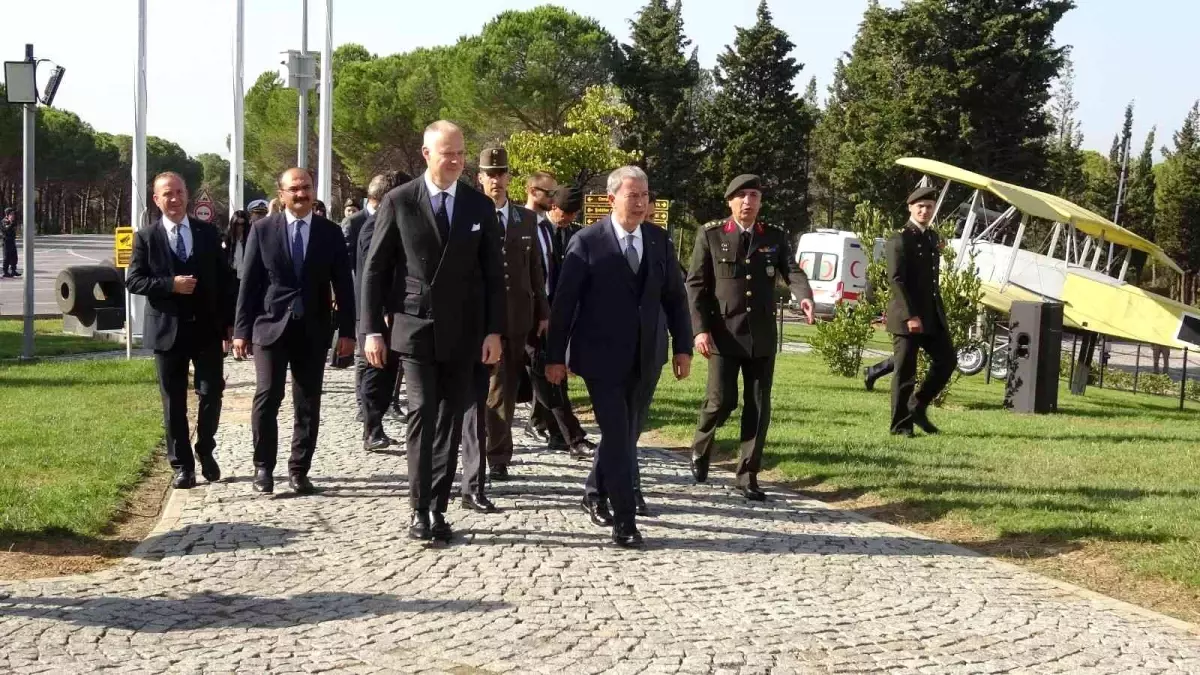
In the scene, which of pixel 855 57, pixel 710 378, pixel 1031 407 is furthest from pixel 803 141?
pixel 710 378

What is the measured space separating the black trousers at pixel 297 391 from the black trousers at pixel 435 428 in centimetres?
148

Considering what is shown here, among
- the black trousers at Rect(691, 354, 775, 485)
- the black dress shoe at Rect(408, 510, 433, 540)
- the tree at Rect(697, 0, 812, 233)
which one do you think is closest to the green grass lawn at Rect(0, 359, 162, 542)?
the black dress shoe at Rect(408, 510, 433, 540)

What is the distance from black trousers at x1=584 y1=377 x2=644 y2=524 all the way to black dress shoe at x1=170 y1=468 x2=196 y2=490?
282 centimetres

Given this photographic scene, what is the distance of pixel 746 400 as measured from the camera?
8.40 metres

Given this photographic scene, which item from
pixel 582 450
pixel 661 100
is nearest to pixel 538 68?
pixel 661 100

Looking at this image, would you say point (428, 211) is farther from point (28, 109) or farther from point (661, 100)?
point (661, 100)

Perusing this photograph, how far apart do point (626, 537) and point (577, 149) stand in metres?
47.1

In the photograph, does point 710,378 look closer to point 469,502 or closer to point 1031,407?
point 469,502

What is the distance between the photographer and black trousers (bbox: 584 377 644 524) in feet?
22.0

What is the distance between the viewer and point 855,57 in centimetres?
6456

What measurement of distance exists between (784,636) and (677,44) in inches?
2508

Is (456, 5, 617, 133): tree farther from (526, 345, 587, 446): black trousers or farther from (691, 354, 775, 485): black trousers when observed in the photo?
(691, 354, 775, 485): black trousers

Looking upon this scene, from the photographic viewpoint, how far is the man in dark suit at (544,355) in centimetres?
944

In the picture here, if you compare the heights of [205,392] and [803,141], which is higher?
[803,141]
